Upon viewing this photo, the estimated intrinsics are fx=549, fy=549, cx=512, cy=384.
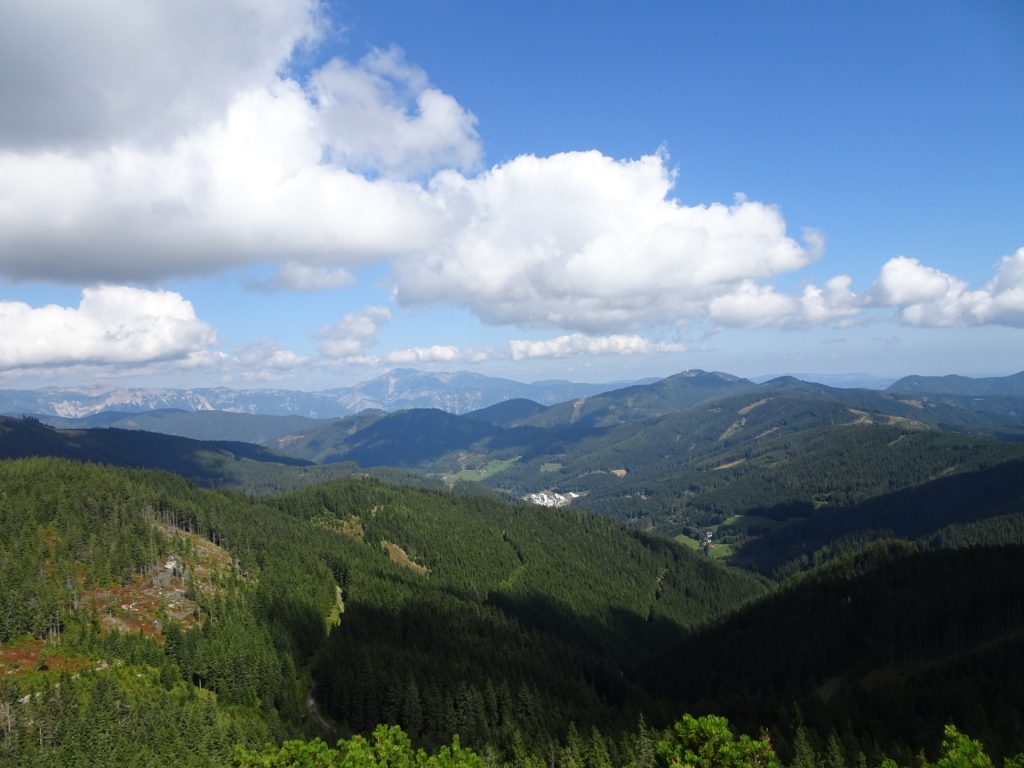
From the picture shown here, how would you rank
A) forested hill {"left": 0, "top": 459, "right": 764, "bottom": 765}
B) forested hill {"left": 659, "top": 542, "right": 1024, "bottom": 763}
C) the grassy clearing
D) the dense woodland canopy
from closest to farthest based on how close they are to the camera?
the dense woodland canopy
forested hill {"left": 659, "top": 542, "right": 1024, "bottom": 763}
forested hill {"left": 0, "top": 459, "right": 764, "bottom": 765}
the grassy clearing

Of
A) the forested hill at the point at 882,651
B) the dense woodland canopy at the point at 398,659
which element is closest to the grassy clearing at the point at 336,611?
the dense woodland canopy at the point at 398,659

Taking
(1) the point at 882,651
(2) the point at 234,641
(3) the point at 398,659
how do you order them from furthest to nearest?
(1) the point at 882,651, (3) the point at 398,659, (2) the point at 234,641

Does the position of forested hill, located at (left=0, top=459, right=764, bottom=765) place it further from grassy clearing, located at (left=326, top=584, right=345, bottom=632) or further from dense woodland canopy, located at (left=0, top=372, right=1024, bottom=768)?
grassy clearing, located at (left=326, top=584, right=345, bottom=632)

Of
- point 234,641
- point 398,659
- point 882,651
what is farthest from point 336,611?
point 882,651

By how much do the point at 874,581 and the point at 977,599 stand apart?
3502 centimetres

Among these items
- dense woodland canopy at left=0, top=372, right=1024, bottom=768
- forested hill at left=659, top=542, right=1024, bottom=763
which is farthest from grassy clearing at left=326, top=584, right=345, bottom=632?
forested hill at left=659, top=542, right=1024, bottom=763

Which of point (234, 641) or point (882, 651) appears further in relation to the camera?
point (882, 651)

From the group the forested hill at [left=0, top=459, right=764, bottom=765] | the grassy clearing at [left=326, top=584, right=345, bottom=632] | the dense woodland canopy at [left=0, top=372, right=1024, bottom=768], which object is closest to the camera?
the dense woodland canopy at [left=0, top=372, right=1024, bottom=768]

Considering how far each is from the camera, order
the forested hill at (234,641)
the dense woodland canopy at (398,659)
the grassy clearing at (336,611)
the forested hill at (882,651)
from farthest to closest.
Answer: the grassy clearing at (336,611)
the forested hill at (234,641)
the forested hill at (882,651)
the dense woodland canopy at (398,659)

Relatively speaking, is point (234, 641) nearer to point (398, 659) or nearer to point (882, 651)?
point (398, 659)

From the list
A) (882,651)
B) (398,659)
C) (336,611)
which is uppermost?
(398,659)

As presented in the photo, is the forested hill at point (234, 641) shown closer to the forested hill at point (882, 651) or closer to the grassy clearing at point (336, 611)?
the grassy clearing at point (336, 611)

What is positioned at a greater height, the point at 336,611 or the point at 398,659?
the point at 398,659

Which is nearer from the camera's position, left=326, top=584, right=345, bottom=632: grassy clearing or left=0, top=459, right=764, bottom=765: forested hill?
left=0, top=459, right=764, bottom=765: forested hill
